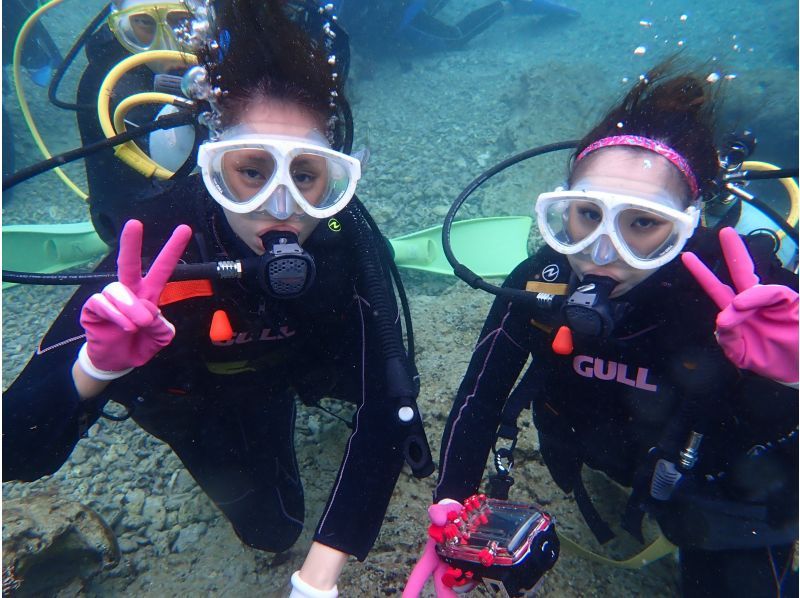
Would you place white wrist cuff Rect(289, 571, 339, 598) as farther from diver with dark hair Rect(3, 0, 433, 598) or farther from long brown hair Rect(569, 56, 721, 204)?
long brown hair Rect(569, 56, 721, 204)

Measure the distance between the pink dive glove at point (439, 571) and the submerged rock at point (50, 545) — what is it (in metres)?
2.17

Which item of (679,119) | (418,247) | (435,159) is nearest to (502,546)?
(679,119)

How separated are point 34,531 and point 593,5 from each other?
25.0 meters

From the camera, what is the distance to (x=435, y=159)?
7656mm

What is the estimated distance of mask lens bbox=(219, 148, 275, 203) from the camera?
193 cm

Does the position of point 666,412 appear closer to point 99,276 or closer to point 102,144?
point 99,276

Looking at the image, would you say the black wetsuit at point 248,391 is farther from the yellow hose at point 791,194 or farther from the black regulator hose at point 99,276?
the yellow hose at point 791,194

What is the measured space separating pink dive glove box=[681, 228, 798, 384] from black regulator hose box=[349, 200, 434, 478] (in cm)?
115

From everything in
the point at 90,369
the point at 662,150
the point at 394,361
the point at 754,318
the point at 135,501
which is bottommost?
the point at 135,501

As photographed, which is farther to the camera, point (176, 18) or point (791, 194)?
point (176, 18)

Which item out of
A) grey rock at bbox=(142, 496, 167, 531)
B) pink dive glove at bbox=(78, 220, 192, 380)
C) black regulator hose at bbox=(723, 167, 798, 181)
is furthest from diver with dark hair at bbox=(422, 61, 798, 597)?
grey rock at bbox=(142, 496, 167, 531)

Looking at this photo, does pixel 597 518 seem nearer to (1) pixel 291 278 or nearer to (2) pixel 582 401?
(2) pixel 582 401

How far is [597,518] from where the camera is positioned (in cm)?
259

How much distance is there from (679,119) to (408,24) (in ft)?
38.0
